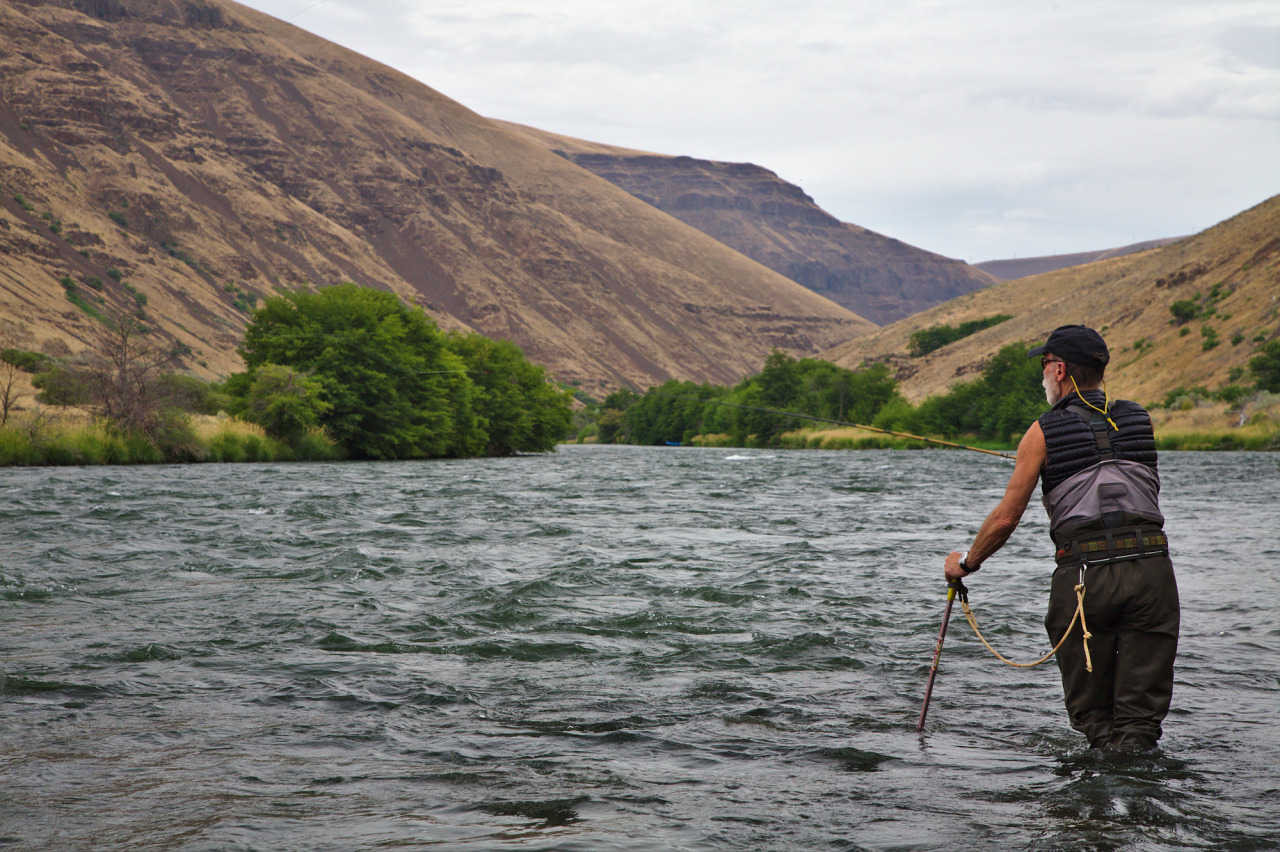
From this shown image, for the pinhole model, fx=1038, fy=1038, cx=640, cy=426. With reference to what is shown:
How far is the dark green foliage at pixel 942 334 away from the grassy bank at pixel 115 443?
106491 millimetres

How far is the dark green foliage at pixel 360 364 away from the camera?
47719 mm

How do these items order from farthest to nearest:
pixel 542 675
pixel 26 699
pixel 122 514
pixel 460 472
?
pixel 460 472 < pixel 122 514 < pixel 542 675 < pixel 26 699

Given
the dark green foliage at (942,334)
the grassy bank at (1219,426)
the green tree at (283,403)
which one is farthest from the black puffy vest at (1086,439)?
the dark green foliage at (942,334)

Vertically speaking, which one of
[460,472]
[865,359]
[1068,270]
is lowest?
[460,472]

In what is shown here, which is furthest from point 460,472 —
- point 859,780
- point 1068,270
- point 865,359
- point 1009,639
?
point 1068,270

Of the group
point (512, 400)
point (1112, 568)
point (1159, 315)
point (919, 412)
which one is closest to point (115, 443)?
point (512, 400)

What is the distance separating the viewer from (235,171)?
7717 inches

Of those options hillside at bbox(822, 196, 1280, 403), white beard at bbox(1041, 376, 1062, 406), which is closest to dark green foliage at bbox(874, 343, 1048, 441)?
hillside at bbox(822, 196, 1280, 403)

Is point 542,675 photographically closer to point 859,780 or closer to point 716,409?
point 859,780

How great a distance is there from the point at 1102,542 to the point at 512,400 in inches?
2489

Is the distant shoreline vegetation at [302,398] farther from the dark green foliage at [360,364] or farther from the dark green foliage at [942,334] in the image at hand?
the dark green foliage at [942,334]

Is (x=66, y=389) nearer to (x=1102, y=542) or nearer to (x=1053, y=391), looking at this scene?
(x=1053, y=391)

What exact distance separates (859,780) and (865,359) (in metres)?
146

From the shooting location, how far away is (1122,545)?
5121mm
